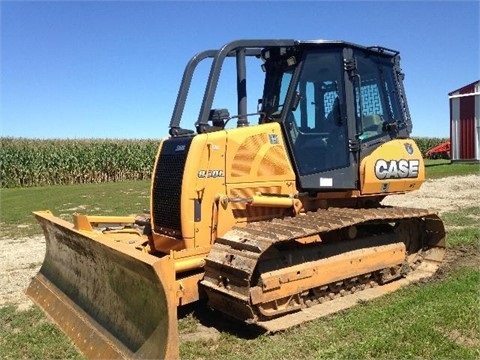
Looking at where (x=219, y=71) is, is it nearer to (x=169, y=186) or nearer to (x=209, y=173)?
(x=209, y=173)

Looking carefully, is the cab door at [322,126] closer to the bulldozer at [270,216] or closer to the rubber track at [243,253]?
the bulldozer at [270,216]

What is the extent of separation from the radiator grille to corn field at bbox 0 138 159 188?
80.8 feet

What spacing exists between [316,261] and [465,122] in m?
21.7

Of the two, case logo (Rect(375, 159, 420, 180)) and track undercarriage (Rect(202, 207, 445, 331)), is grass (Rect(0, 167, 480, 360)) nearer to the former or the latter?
track undercarriage (Rect(202, 207, 445, 331))

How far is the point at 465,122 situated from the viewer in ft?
81.4

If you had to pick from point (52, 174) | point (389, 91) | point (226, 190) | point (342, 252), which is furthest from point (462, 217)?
point (52, 174)

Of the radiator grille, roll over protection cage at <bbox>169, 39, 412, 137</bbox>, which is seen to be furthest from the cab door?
the radiator grille

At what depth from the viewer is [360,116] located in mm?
6680

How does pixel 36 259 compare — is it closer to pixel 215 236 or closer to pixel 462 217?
pixel 215 236

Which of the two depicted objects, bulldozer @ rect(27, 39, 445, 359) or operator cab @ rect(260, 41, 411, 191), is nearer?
bulldozer @ rect(27, 39, 445, 359)

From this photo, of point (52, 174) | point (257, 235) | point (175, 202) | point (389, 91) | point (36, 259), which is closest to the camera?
point (257, 235)

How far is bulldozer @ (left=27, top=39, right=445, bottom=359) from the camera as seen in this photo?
5254 millimetres

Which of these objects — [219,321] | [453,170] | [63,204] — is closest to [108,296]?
[219,321]

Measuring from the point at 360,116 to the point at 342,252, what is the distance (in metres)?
1.80
